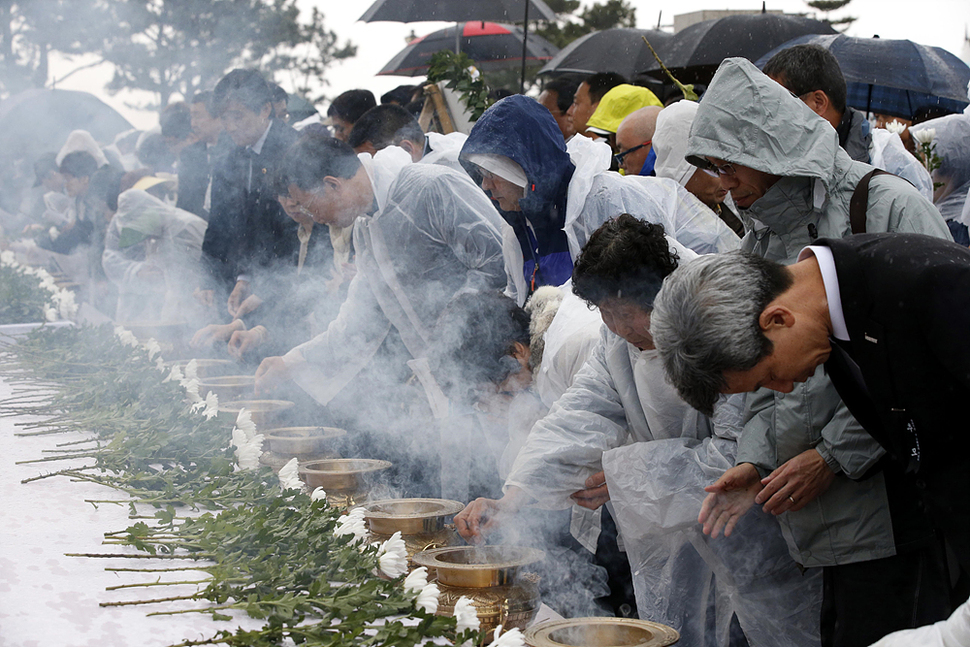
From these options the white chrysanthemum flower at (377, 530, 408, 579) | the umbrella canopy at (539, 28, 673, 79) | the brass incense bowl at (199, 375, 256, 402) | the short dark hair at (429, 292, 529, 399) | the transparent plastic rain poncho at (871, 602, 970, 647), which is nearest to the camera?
the transparent plastic rain poncho at (871, 602, 970, 647)

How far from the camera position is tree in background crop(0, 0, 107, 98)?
1099 centimetres

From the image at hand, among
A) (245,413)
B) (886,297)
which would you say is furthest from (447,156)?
(886,297)

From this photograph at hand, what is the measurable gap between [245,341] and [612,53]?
15.4 ft

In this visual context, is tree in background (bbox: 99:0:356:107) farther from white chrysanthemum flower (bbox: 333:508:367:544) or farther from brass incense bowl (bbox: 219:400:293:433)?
white chrysanthemum flower (bbox: 333:508:367:544)

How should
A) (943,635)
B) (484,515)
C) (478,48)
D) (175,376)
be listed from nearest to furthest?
(943,635) → (484,515) → (175,376) → (478,48)

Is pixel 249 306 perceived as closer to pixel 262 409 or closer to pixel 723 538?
pixel 262 409

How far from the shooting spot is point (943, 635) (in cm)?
153

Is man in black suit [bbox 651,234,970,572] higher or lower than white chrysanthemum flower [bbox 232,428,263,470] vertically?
higher

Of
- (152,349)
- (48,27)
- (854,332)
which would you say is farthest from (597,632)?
(48,27)

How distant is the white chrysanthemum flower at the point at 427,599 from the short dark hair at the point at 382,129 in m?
4.51

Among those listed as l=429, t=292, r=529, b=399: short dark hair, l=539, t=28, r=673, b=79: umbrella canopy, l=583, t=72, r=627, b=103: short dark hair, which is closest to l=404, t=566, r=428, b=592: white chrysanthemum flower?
l=429, t=292, r=529, b=399: short dark hair

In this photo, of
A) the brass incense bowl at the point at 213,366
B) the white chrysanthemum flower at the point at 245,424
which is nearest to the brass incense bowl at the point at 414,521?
the white chrysanthemum flower at the point at 245,424

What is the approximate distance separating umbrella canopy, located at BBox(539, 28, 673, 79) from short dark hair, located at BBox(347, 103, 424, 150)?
8.88 ft

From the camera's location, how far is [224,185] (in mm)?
6781
